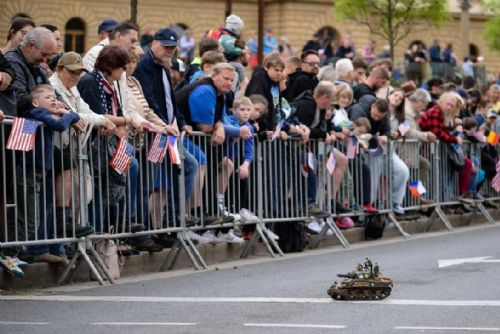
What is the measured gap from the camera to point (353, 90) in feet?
69.6

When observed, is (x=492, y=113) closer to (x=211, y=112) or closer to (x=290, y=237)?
(x=290, y=237)

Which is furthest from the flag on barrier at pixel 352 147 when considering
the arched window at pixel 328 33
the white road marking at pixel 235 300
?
the arched window at pixel 328 33

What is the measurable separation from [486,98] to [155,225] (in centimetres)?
1274

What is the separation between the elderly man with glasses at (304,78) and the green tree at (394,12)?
34396 millimetres

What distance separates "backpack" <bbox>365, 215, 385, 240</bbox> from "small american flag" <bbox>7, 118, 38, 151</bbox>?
7812 mm

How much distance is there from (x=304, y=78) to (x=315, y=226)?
205 cm

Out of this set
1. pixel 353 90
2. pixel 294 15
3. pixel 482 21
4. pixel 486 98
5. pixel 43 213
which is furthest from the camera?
pixel 482 21

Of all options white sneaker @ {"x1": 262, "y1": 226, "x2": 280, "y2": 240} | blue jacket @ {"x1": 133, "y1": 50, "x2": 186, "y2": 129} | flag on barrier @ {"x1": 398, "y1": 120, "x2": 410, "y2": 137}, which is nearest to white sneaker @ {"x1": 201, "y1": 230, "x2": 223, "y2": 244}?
white sneaker @ {"x1": 262, "y1": 226, "x2": 280, "y2": 240}

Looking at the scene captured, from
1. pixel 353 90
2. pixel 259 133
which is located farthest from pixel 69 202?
pixel 353 90

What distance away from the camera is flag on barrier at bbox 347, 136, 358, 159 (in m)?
19.4

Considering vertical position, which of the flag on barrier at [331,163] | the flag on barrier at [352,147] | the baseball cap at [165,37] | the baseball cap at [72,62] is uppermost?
the baseball cap at [165,37]

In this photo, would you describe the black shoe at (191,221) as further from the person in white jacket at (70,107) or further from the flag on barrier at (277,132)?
the flag on barrier at (277,132)

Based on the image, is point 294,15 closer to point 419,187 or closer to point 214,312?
point 419,187

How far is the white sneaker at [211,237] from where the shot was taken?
53.6ft
